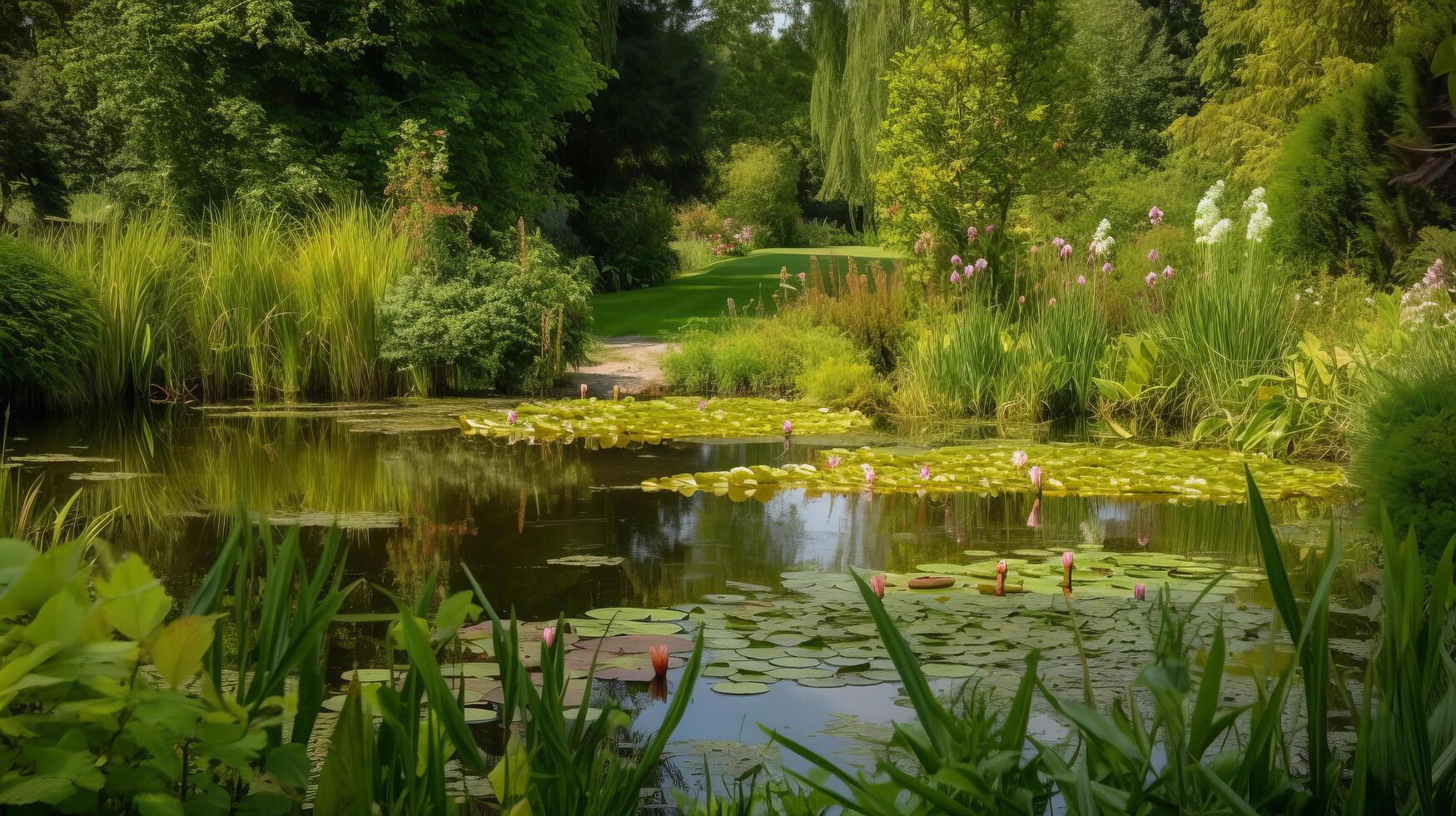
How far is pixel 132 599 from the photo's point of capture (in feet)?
4.53

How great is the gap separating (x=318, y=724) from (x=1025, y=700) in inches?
67.9

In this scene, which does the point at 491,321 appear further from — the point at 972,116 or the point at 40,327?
the point at 972,116

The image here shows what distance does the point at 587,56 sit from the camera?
19422 millimetres

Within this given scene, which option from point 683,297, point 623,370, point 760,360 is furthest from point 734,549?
point 683,297

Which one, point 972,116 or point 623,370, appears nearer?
point 972,116

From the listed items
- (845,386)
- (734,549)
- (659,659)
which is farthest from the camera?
(845,386)

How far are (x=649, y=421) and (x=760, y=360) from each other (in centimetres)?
270

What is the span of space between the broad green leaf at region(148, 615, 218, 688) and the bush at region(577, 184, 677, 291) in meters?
21.8

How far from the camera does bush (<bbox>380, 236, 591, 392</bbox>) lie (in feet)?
34.5

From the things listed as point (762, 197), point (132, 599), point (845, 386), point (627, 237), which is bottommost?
point (845, 386)

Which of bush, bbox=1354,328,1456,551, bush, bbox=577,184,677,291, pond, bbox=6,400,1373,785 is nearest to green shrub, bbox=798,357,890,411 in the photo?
pond, bbox=6,400,1373,785

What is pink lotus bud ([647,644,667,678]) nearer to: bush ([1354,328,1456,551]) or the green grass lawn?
bush ([1354,328,1456,551])

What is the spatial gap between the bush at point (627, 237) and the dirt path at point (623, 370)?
339 inches

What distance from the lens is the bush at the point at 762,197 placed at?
133ft
